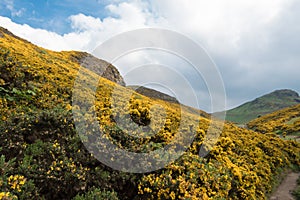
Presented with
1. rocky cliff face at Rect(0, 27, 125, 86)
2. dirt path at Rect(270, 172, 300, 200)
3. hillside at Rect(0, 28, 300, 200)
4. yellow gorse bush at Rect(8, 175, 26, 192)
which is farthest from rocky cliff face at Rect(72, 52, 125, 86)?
yellow gorse bush at Rect(8, 175, 26, 192)

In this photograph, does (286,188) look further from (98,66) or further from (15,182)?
(98,66)

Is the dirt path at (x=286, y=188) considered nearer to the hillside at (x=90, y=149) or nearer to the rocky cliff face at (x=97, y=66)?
the hillside at (x=90, y=149)

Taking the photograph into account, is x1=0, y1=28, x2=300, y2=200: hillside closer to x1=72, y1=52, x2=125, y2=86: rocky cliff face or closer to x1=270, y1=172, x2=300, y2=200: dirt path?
x1=270, y1=172, x2=300, y2=200: dirt path

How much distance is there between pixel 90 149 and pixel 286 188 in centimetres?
1192

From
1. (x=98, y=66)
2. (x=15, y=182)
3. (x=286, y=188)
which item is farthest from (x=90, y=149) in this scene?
(x=98, y=66)

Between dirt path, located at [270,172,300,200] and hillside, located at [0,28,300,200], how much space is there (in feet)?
1.62

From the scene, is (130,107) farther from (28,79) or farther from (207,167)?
(28,79)

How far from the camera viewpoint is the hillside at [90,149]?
6971 mm

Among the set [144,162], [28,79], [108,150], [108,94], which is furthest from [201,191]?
[28,79]

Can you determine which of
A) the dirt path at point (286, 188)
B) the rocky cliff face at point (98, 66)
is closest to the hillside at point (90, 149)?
the dirt path at point (286, 188)

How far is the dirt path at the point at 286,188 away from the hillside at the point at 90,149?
493mm

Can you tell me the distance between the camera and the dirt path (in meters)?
12.4

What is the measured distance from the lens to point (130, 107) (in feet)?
38.2

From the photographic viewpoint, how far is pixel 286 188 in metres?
13.6
